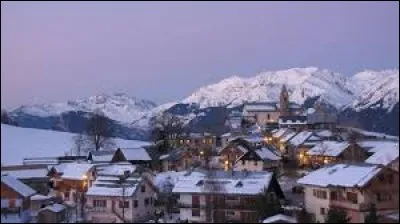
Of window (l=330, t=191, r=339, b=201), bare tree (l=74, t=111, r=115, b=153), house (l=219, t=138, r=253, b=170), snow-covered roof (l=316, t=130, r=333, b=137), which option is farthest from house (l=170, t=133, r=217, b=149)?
window (l=330, t=191, r=339, b=201)

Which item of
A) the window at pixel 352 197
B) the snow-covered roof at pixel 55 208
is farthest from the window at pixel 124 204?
the window at pixel 352 197

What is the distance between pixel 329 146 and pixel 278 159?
12.1 ft

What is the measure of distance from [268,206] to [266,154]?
1571 cm

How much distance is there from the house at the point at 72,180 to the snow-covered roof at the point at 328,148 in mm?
16047

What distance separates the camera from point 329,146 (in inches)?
1635

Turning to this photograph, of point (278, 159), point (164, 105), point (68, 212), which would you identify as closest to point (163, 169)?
point (278, 159)

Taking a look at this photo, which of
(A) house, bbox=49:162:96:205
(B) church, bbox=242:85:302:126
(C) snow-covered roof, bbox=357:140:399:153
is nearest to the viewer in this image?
(C) snow-covered roof, bbox=357:140:399:153

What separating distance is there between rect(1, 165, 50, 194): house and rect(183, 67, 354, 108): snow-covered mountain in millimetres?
88138

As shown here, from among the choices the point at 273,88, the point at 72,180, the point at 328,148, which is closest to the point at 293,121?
the point at 328,148

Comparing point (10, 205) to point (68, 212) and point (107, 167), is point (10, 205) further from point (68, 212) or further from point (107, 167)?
point (107, 167)

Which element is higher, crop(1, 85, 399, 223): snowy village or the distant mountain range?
the distant mountain range

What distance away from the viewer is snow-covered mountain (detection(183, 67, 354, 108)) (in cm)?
14012

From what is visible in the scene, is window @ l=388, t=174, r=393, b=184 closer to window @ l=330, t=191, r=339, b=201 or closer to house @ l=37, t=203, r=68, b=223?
window @ l=330, t=191, r=339, b=201

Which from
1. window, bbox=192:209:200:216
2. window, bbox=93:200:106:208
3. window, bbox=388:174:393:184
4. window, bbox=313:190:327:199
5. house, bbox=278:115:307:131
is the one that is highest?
house, bbox=278:115:307:131
